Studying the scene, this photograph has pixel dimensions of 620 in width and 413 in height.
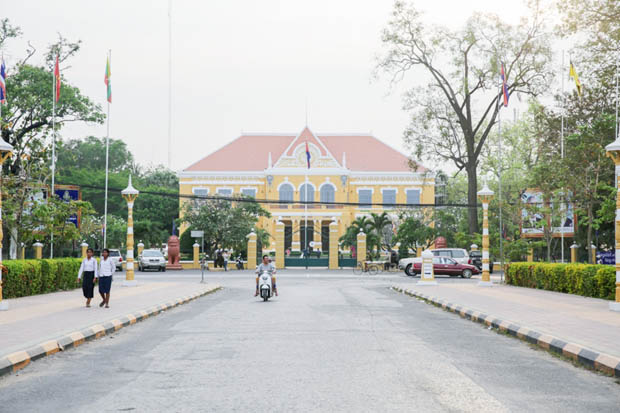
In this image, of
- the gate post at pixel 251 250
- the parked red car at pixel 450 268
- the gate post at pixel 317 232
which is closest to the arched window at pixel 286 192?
the gate post at pixel 317 232

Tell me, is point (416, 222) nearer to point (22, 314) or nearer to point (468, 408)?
point (22, 314)

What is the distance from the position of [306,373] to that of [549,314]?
8454mm

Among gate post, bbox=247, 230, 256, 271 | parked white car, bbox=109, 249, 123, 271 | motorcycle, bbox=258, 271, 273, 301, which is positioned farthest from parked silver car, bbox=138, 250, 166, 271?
motorcycle, bbox=258, 271, 273, 301

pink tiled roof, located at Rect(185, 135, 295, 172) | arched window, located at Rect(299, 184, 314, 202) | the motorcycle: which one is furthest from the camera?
pink tiled roof, located at Rect(185, 135, 295, 172)

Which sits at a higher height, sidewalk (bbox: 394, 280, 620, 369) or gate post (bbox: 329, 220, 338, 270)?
gate post (bbox: 329, 220, 338, 270)

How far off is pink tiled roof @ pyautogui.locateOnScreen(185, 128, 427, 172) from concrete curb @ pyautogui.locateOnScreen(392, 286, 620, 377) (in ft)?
192

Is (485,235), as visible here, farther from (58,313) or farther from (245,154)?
(245,154)

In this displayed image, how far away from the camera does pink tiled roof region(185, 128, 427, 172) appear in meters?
74.9

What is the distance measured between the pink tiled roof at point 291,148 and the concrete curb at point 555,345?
192ft

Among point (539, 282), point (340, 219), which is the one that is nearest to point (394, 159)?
point (340, 219)

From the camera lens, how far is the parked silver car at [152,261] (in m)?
48.2

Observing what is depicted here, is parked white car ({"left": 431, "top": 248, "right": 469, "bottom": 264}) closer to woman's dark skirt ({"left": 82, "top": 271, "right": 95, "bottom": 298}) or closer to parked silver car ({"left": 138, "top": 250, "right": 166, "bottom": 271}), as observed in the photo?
parked silver car ({"left": 138, "top": 250, "right": 166, "bottom": 271})

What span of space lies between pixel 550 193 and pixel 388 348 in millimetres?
22996

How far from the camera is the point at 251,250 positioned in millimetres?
52906
